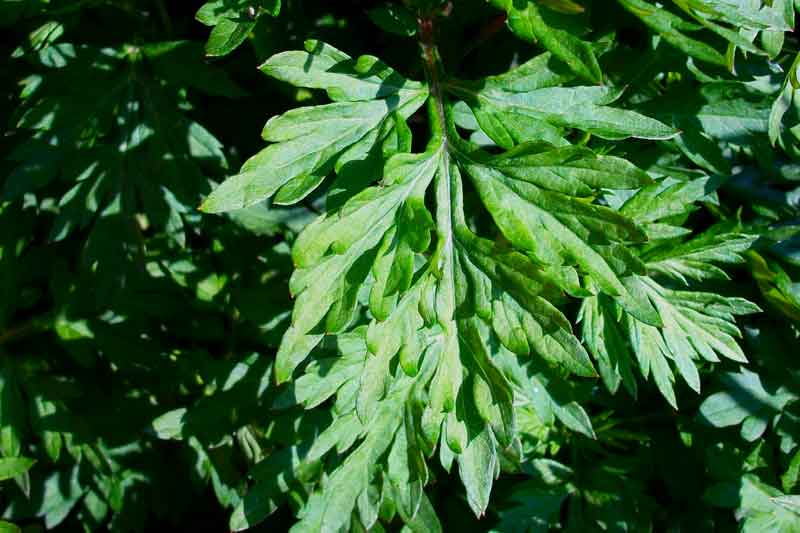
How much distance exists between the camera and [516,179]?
1.63 meters

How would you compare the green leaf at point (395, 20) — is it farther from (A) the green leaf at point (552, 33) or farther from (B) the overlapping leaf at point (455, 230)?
(A) the green leaf at point (552, 33)

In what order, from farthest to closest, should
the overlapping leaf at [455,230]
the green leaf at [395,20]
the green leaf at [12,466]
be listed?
the green leaf at [12,466] → the green leaf at [395,20] → the overlapping leaf at [455,230]

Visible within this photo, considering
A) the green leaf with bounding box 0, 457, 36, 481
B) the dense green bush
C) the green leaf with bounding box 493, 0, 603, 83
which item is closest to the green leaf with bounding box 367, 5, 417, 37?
the dense green bush

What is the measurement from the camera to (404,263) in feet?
5.16

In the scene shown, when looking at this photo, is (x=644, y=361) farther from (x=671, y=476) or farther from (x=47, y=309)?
(x=47, y=309)

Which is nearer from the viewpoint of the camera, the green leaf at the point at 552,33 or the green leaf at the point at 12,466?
the green leaf at the point at 552,33

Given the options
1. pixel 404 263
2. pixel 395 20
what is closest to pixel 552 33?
pixel 395 20

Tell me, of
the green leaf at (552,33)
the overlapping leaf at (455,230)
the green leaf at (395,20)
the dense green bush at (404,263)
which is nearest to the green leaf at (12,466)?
the dense green bush at (404,263)

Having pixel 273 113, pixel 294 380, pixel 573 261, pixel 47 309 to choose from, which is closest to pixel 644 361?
pixel 573 261

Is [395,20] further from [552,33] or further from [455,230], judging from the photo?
[455,230]

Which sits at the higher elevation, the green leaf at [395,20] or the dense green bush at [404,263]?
the green leaf at [395,20]

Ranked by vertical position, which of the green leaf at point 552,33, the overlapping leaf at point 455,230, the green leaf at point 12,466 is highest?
the green leaf at point 552,33

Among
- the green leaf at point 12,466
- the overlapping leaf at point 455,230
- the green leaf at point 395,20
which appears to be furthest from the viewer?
the green leaf at point 12,466

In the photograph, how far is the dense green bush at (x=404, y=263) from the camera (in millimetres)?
1603
